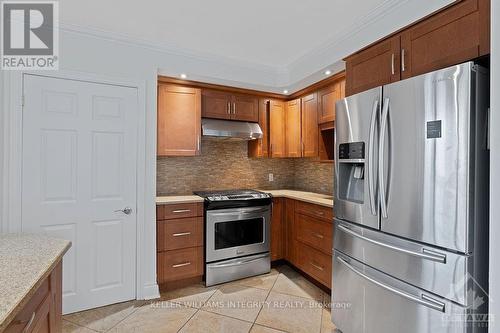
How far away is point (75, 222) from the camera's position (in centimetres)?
230

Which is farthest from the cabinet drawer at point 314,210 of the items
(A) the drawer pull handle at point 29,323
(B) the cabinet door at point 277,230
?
(A) the drawer pull handle at point 29,323

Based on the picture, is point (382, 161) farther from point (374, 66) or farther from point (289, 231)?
point (289, 231)

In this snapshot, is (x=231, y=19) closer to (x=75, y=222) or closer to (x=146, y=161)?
(x=146, y=161)

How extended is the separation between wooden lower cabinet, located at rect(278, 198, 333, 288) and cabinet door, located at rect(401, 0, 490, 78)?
1430 mm

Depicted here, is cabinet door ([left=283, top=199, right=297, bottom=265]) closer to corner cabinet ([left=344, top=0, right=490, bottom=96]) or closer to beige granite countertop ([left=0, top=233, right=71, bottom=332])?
corner cabinet ([left=344, top=0, right=490, bottom=96])

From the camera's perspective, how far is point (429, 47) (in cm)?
166

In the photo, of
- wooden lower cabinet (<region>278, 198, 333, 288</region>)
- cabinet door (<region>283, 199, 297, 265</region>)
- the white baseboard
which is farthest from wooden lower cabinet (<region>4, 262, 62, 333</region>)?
cabinet door (<region>283, 199, 297, 265</region>)

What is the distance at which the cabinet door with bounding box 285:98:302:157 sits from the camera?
3.47 m

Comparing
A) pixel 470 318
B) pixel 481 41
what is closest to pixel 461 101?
pixel 481 41

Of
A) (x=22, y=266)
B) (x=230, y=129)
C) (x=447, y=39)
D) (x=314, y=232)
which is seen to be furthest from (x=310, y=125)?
(x=22, y=266)

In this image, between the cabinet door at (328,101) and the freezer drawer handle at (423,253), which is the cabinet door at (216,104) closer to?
the cabinet door at (328,101)

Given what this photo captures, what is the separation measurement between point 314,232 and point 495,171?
1845 mm

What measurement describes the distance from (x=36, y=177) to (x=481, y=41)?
319 centimetres

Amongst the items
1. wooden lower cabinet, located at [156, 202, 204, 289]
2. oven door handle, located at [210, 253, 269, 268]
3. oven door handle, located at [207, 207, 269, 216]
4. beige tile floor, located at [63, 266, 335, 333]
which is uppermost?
oven door handle, located at [207, 207, 269, 216]
